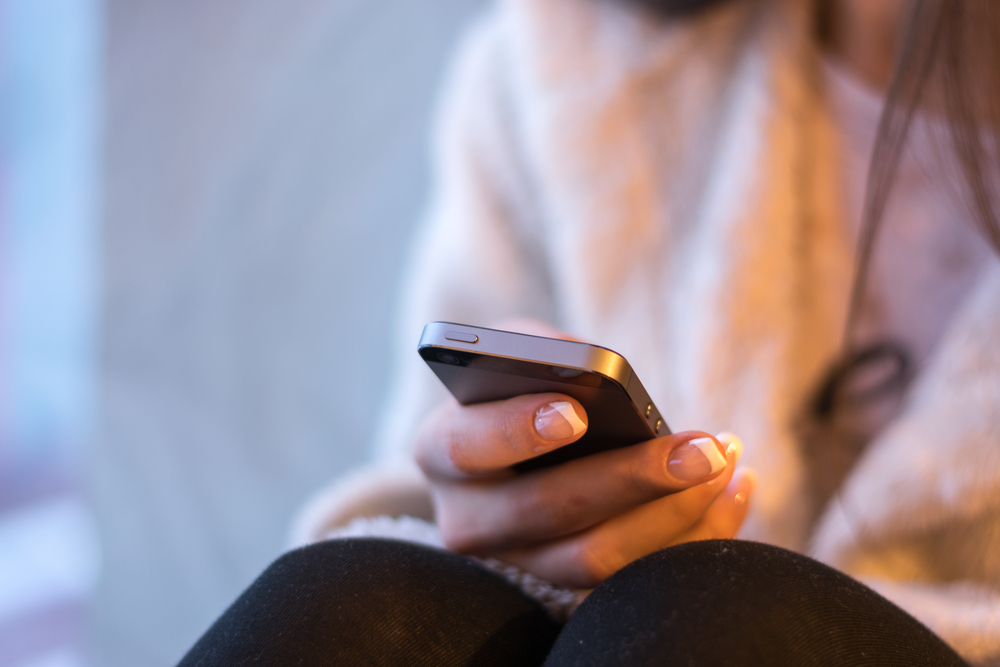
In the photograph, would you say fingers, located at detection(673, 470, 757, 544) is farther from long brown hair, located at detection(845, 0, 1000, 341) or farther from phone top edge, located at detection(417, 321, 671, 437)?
long brown hair, located at detection(845, 0, 1000, 341)

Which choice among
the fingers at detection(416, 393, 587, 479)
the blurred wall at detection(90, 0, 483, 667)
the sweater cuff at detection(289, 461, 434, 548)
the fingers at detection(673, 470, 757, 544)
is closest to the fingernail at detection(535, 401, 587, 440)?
the fingers at detection(416, 393, 587, 479)

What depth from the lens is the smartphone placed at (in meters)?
0.30

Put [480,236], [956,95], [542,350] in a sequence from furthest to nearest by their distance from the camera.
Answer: [480,236] < [956,95] < [542,350]

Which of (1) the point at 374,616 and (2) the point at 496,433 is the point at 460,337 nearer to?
(2) the point at 496,433

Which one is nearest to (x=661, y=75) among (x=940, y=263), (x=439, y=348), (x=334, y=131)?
(x=940, y=263)

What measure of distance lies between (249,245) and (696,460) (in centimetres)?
97

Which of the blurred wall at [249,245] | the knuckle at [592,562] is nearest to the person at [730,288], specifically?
the knuckle at [592,562]

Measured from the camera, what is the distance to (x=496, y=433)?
0.36m

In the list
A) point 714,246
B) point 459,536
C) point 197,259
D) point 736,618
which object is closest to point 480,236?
point 714,246

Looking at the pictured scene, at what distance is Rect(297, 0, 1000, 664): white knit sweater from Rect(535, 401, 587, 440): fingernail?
11.2 inches

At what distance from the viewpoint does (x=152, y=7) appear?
110cm

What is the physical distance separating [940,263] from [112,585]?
145cm

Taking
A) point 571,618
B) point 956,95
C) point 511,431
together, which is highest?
point 956,95

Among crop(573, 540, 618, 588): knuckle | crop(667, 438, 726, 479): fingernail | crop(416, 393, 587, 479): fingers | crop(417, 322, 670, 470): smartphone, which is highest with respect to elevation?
crop(417, 322, 670, 470): smartphone
